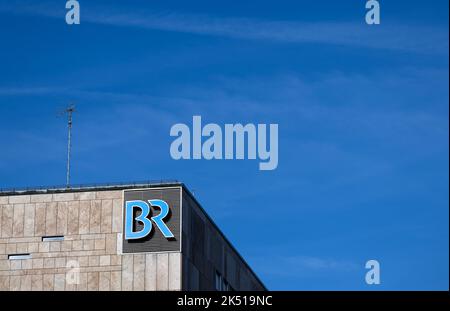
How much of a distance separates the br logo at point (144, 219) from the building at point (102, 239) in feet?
0.25

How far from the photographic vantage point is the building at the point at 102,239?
90.1m

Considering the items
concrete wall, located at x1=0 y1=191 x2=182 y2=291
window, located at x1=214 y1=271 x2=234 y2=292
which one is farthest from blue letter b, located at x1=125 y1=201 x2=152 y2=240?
window, located at x1=214 y1=271 x2=234 y2=292

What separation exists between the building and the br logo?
8 cm

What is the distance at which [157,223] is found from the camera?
90.4m

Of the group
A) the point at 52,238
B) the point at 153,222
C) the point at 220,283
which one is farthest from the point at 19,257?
the point at 220,283

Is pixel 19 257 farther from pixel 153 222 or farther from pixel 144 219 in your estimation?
pixel 153 222

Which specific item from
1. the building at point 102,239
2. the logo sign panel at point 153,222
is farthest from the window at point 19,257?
the logo sign panel at point 153,222

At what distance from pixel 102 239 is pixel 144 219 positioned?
11.7 ft

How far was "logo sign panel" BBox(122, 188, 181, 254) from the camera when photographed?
296ft

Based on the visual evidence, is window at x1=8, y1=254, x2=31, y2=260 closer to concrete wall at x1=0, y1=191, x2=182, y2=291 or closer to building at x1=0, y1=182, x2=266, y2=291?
building at x1=0, y1=182, x2=266, y2=291

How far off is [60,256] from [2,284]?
17.5 feet

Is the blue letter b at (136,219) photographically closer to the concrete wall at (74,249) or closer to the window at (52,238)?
the concrete wall at (74,249)

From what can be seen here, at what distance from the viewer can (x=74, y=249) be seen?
9150cm
